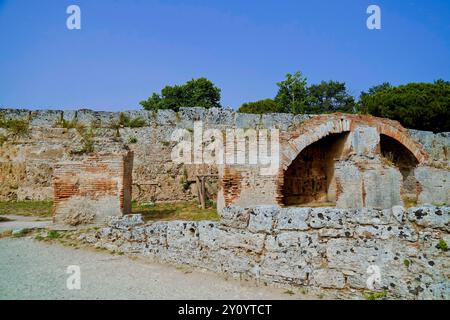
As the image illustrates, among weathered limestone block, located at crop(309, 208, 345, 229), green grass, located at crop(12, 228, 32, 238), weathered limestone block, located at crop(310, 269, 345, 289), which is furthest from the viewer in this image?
green grass, located at crop(12, 228, 32, 238)

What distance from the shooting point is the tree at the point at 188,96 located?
3562 cm

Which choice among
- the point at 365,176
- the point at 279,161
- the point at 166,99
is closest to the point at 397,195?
the point at 365,176

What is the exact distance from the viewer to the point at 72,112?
15531 millimetres

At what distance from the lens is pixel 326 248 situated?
4316mm

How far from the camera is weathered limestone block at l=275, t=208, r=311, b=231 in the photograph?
15.0 ft

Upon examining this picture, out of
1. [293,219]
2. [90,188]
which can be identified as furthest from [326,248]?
[90,188]

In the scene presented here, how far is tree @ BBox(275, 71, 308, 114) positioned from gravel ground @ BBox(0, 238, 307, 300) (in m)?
28.7

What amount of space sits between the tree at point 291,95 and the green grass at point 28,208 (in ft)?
78.6

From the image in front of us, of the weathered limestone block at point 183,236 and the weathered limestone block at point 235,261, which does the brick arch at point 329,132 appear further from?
the weathered limestone block at point 235,261

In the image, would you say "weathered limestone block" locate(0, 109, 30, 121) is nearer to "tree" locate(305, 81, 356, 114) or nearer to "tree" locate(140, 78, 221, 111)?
"tree" locate(140, 78, 221, 111)

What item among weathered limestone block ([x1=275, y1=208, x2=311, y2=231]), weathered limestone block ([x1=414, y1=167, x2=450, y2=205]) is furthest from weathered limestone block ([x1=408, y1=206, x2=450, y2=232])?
weathered limestone block ([x1=414, y1=167, x2=450, y2=205])

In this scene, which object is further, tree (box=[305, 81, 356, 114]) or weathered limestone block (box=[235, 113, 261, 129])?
tree (box=[305, 81, 356, 114])
